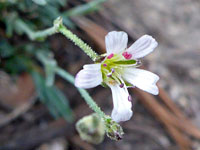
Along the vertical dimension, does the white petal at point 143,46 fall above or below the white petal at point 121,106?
above

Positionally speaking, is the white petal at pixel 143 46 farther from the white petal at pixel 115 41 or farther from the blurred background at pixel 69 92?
the blurred background at pixel 69 92

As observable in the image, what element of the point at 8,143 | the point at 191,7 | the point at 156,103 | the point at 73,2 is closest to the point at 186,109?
the point at 156,103

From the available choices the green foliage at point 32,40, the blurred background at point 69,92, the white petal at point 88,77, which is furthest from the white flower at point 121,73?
the blurred background at point 69,92

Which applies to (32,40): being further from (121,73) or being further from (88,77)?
(88,77)

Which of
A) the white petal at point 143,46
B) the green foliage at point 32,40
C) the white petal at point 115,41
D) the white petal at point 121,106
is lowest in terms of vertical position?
the white petal at point 121,106

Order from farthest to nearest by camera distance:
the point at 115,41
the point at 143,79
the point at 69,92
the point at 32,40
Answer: the point at 69,92
the point at 32,40
the point at 143,79
the point at 115,41

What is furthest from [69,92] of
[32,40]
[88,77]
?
[88,77]
